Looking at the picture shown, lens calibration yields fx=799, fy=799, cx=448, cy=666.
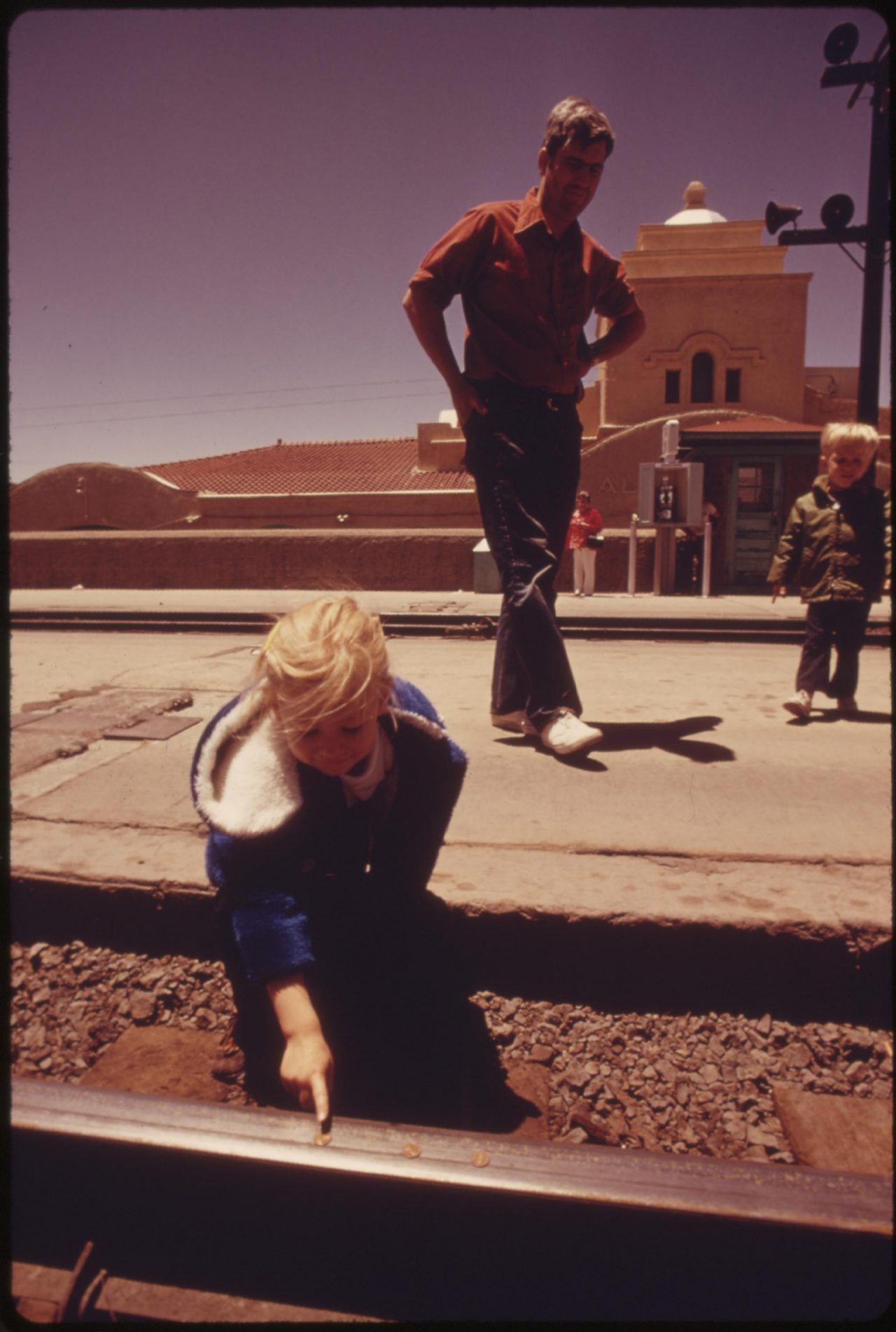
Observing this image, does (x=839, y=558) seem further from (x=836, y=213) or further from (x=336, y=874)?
(x=836, y=213)

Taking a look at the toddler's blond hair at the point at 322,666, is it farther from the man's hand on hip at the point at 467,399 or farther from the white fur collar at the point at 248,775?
the man's hand on hip at the point at 467,399

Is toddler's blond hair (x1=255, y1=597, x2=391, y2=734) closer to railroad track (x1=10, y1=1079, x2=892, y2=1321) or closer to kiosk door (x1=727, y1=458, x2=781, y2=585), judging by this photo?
railroad track (x1=10, y1=1079, x2=892, y2=1321)

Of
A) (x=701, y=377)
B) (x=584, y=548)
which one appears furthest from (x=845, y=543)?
(x=701, y=377)

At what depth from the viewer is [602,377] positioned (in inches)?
924

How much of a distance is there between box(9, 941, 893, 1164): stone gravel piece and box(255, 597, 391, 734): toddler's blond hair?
746 mm

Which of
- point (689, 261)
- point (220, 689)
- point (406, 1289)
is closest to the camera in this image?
point (406, 1289)

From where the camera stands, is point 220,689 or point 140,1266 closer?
point 140,1266

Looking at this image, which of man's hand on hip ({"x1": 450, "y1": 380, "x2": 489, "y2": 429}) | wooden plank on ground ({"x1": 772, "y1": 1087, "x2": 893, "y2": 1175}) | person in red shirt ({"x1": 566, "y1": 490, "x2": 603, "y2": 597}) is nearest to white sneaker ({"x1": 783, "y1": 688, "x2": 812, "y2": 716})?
man's hand on hip ({"x1": 450, "y1": 380, "x2": 489, "y2": 429})

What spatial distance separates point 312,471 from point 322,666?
94.2 ft

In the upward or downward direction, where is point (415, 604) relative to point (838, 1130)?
→ upward

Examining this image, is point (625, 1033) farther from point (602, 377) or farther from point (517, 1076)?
point (602, 377)

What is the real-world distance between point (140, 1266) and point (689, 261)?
87.7ft

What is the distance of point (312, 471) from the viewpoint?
28688mm

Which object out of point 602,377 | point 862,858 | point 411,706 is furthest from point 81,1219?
point 602,377
